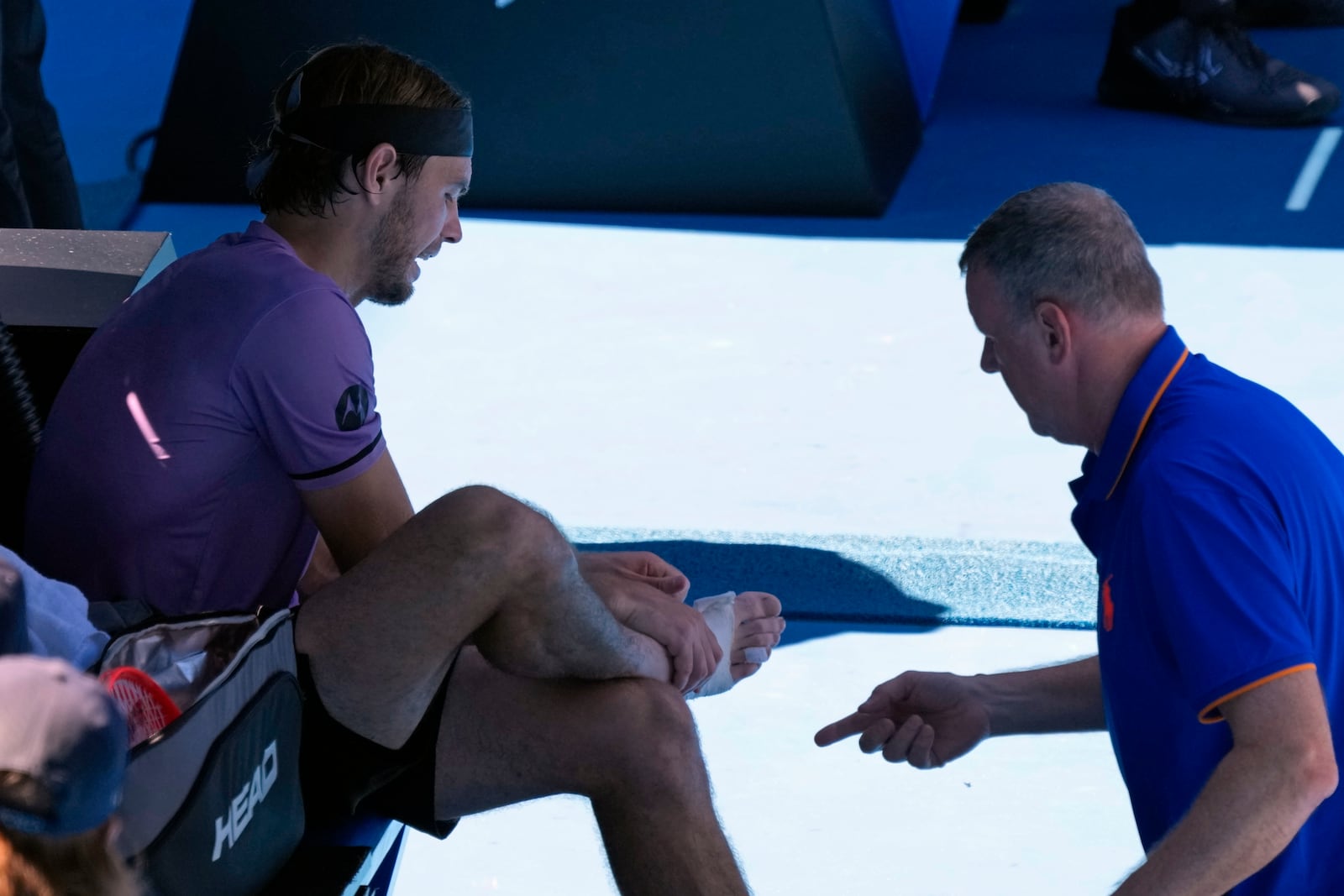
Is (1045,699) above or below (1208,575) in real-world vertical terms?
below

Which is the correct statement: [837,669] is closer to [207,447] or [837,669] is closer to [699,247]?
[207,447]

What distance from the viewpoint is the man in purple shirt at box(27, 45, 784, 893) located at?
181 centimetres

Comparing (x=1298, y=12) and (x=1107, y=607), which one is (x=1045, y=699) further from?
(x=1298, y=12)

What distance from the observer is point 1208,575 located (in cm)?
148

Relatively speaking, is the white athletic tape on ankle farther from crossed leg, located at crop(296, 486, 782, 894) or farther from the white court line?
the white court line

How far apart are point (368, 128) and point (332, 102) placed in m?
0.08

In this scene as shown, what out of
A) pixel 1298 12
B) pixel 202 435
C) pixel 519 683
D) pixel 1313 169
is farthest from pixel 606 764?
pixel 1298 12

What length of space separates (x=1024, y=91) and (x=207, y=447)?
5477mm

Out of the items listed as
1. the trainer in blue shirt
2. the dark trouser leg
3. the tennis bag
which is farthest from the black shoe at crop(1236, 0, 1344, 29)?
the tennis bag

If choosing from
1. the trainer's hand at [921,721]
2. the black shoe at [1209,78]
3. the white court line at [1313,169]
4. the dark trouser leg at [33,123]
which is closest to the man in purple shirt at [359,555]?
the trainer's hand at [921,721]

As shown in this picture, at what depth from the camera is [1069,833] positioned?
96.0 inches

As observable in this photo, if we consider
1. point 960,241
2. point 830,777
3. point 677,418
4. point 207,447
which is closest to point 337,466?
point 207,447

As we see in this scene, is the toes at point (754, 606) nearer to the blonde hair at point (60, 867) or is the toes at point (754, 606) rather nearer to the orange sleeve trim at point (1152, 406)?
the orange sleeve trim at point (1152, 406)

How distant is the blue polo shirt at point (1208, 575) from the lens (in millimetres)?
1468
